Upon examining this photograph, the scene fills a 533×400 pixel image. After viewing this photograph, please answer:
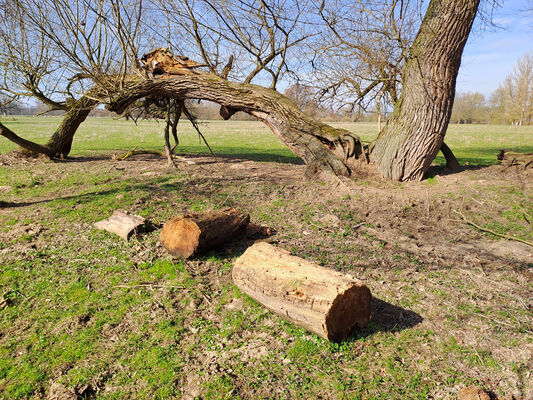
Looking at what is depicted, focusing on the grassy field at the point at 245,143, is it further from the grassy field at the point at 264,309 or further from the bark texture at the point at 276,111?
the grassy field at the point at 264,309

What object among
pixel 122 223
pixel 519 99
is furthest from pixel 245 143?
pixel 519 99

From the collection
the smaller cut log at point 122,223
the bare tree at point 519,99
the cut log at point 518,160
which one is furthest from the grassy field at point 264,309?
the bare tree at point 519,99

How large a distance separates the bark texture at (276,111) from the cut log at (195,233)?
311 centimetres

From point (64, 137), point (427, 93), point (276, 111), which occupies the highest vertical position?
point (427, 93)

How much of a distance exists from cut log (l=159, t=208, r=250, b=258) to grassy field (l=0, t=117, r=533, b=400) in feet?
0.57

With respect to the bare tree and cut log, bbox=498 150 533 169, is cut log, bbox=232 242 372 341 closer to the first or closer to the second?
cut log, bbox=498 150 533 169

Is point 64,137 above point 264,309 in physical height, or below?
above

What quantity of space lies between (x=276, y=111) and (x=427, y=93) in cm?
291

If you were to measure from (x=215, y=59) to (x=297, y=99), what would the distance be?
2.37m

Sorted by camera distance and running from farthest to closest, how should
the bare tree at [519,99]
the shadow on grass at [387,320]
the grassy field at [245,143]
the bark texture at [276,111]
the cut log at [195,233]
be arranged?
the bare tree at [519,99]
the grassy field at [245,143]
the bark texture at [276,111]
the cut log at [195,233]
the shadow on grass at [387,320]

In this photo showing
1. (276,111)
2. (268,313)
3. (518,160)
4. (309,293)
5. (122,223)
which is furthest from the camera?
(276,111)

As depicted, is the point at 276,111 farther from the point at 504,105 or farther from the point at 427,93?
the point at 504,105

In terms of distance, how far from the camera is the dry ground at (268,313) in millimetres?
2742

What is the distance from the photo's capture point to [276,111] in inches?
304
